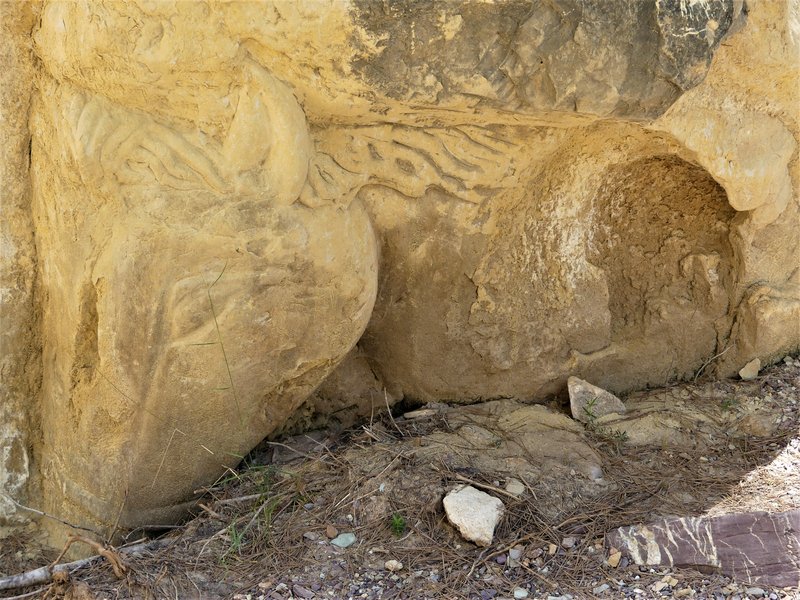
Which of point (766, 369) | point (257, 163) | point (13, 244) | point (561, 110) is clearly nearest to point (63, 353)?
point (13, 244)

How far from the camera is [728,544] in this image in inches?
75.6

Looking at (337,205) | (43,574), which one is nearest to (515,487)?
(337,205)

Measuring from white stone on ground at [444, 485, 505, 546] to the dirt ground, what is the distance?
0.03 meters

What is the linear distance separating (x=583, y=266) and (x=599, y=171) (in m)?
0.30

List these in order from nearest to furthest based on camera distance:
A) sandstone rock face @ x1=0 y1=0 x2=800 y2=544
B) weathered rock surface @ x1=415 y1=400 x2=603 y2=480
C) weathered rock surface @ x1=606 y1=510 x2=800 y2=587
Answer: sandstone rock face @ x1=0 y1=0 x2=800 y2=544 < weathered rock surface @ x1=606 y1=510 x2=800 y2=587 < weathered rock surface @ x1=415 y1=400 x2=603 y2=480

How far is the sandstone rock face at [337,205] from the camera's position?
177 cm

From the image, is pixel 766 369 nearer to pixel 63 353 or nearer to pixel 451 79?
pixel 451 79

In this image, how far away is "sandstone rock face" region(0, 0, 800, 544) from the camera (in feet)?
5.82

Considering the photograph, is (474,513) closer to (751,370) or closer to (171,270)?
(171,270)

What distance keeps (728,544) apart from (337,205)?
1.19m

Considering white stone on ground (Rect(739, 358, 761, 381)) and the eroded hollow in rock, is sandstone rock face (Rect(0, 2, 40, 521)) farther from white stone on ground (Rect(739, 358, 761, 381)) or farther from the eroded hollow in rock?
white stone on ground (Rect(739, 358, 761, 381))

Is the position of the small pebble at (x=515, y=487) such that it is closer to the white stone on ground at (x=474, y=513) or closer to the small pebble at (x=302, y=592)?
the white stone on ground at (x=474, y=513)

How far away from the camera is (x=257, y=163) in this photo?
187 centimetres

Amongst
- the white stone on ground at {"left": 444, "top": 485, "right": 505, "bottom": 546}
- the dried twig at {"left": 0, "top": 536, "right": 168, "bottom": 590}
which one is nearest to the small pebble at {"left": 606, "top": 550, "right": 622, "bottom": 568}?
the white stone on ground at {"left": 444, "top": 485, "right": 505, "bottom": 546}
